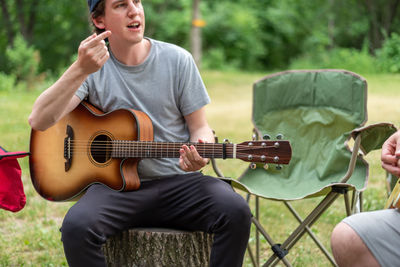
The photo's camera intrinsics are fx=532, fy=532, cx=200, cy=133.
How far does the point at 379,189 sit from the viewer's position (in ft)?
14.4

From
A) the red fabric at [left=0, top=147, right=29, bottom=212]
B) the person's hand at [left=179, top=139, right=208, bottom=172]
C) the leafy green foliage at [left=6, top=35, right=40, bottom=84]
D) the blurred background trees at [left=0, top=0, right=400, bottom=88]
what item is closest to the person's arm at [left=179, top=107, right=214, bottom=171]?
the person's hand at [left=179, top=139, right=208, bottom=172]

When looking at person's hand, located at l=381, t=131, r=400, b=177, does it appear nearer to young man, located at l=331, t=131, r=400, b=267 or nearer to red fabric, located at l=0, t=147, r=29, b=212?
young man, located at l=331, t=131, r=400, b=267

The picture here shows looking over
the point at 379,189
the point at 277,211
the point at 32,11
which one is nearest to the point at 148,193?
the point at 277,211

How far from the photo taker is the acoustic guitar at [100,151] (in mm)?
2232

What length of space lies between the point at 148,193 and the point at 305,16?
18.5 meters

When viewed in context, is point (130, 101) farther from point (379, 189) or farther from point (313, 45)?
point (313, 45)

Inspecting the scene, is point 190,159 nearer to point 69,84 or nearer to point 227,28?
point 69,84

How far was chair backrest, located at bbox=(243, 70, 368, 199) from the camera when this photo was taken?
3.07 m

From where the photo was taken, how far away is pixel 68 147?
2.45 metres

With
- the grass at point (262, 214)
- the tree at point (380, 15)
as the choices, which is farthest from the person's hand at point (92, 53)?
the tree at point (380, 15)

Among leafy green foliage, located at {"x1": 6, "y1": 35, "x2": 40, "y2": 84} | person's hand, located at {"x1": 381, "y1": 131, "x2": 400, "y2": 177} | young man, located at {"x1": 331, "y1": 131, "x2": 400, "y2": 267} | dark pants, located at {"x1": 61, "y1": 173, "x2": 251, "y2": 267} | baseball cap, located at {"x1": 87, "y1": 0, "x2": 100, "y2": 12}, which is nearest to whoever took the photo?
young man, located at {"x1": 331, "y1": 131, "x2": 400, "y2": 267}

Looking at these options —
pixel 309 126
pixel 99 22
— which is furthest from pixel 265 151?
pixel 309 126

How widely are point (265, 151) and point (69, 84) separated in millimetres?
870

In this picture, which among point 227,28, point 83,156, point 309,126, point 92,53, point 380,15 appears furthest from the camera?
point 227,28
